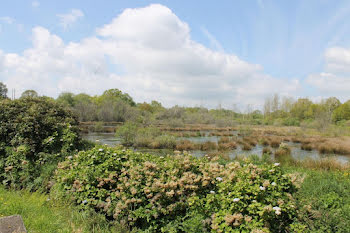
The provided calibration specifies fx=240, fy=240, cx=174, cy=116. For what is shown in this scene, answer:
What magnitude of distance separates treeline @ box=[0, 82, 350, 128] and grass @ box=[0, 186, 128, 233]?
65.1ft

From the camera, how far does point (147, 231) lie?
324 cm

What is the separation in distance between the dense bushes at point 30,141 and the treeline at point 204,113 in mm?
17180

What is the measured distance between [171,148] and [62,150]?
9410 millimetres

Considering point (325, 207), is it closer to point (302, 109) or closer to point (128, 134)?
point (128, 134)

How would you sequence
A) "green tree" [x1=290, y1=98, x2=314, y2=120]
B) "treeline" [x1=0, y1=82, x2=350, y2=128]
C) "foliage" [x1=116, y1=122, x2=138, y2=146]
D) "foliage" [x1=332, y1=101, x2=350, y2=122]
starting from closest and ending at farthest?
"foliage" [x1=116, y1=122, x2=138, y2=146], "treeline" [x1=0, y1=82, x2=350, y2=128], "foliage" [x1=332, y1=101, x2=350, y2=122], "green tree" [x1=290, y1=98, x2=314, y2=120]

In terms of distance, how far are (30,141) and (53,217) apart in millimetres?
3038

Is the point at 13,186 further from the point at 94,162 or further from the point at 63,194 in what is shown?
the point at 94,162

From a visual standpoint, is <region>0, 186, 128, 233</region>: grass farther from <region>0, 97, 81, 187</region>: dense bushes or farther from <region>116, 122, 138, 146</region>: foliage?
<region>116, 122, 138, 146</region>: foliage

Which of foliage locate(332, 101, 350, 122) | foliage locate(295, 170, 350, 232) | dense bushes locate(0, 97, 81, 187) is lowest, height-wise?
foliage locate(295, 170, 350, 232)

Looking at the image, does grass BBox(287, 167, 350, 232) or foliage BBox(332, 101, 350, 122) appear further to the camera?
foliage BBox(332, 101, 350, 122)

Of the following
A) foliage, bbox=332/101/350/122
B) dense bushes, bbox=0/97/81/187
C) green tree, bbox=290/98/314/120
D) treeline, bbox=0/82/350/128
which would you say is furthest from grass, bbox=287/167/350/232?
green tree, bbox=290/98/314/120

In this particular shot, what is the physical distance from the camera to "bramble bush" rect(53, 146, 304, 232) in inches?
116

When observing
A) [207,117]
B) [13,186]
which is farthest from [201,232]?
[207,117]

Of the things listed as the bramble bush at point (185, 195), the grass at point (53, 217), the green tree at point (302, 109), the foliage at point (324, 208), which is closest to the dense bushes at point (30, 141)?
the grass at point (53, 217)
